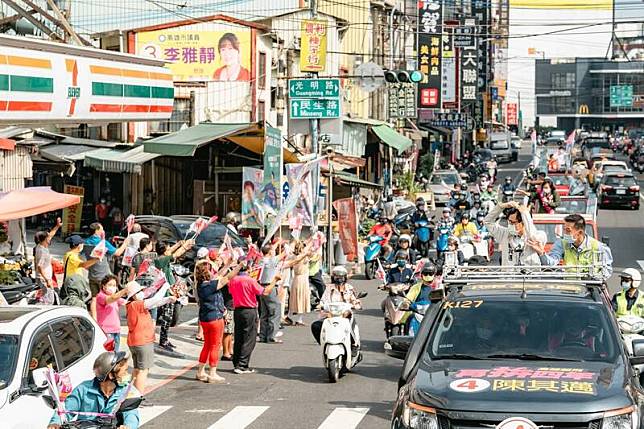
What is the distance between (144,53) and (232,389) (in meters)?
24.8

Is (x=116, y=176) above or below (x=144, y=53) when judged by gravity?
below

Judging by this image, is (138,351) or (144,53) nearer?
(138,351)

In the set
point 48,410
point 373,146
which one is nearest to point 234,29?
point 373,146

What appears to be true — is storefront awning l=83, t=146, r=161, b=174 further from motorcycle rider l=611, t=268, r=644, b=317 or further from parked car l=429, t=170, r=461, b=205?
parked car l=429, t=170, r=461, b=205

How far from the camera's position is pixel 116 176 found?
1480 inches

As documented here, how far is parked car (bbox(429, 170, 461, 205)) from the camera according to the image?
5559 centimetres

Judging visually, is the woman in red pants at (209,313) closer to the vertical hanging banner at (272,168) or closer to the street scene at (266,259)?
the street scene at (266,259)

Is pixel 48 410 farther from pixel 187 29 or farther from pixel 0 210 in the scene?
pixel 187 29

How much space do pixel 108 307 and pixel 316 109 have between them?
48.7 ft

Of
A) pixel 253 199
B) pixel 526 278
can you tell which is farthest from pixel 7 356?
pixel 253 199

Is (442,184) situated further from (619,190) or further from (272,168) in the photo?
(272,168)

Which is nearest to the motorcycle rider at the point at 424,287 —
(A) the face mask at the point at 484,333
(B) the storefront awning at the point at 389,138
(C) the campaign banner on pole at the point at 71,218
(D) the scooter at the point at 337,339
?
(D) the scooter at the point at 337,339

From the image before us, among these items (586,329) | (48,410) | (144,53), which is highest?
(144,53)

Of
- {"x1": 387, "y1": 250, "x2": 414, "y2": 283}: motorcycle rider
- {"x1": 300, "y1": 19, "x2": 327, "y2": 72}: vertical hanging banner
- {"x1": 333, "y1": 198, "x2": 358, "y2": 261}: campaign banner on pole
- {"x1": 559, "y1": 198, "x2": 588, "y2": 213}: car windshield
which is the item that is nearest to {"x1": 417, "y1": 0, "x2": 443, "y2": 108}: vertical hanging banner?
{"x1": 300, "y1": 19, "x2": 327, "y2": 72}: vertical hanging banner
